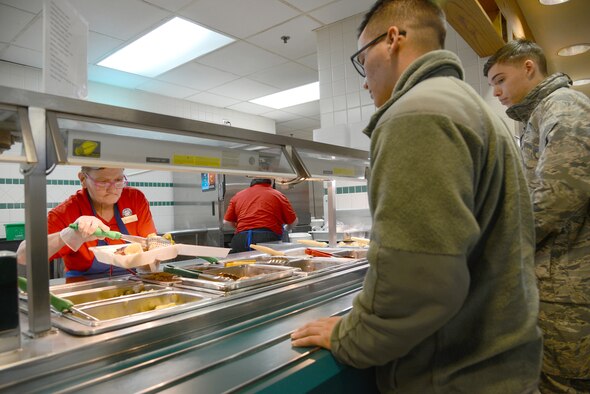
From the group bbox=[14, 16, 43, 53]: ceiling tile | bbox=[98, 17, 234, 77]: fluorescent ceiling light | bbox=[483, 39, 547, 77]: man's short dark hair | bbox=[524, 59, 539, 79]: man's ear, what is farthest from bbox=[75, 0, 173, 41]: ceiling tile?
bbox=[524, 59, 539, 79]: man's ear

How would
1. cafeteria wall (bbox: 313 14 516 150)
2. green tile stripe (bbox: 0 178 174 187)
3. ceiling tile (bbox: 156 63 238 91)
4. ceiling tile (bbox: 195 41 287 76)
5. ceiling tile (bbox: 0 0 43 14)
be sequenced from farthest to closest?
1. ceiling tile (bbox: 156 63 238 91)
2. green tile stripe (bbox: 0 178 174 187)
3. ceiling tile (bbox: 195 41 287 76)
4. cafeteria wall (bbox: 313 14 516 150)
5. ceiling tile (bbox: 0 0 43 14)

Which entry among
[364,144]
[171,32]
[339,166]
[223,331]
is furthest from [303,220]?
[223,331]

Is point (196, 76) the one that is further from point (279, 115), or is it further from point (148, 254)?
point (148, 254)

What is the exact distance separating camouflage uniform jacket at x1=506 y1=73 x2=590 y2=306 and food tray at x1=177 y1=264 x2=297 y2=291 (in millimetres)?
1125

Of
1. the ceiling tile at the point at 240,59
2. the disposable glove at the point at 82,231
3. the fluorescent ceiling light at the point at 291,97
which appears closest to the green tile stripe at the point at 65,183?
the fluorescent ceiling light at the point at 291,97

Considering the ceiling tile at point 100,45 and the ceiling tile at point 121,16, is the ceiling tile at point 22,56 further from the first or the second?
the ceiling tile at point 121,16

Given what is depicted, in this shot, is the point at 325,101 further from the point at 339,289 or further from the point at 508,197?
the point at 508,197

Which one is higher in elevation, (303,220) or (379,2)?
(379,2)

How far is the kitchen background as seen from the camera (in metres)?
3.73

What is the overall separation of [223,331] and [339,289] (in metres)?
0.63

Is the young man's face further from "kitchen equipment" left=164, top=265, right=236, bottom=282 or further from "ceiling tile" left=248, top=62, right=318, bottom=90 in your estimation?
"ceiling tile" left=248, top=62, right=318, bottom=90

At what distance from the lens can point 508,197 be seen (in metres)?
0.87

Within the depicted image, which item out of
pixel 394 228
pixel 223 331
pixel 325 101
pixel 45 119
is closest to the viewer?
pixel 394 228

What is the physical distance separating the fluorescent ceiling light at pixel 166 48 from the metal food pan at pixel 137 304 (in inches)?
133
